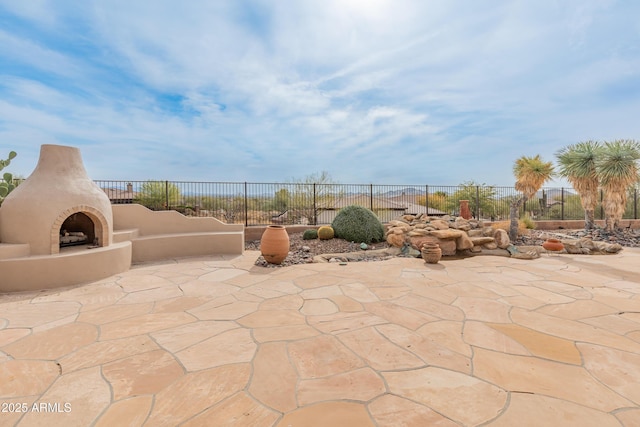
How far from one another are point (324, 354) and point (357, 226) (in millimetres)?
6335

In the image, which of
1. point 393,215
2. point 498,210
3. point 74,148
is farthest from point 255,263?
point 498,210

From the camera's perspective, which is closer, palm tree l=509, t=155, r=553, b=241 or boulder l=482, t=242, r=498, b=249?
boulder l=482, t=242, r=498, b=249

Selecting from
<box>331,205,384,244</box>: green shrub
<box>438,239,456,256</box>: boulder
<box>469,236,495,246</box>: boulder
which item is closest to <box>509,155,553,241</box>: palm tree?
<box>469,236,495,246</box>: boulder

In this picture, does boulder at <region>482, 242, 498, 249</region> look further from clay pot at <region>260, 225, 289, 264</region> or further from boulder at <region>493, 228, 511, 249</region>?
clay pot at <region>260, 225, 289, 264</region>

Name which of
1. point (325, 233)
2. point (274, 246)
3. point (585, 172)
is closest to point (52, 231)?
point (274, 246)

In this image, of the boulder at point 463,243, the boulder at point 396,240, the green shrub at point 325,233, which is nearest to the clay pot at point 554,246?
the boulder at point 463,243

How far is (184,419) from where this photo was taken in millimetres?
1549

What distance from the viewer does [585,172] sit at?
10320mm

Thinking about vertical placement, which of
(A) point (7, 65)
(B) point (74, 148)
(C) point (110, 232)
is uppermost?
(A) point (7, 65)

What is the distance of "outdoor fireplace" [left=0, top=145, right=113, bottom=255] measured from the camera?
4.30 m

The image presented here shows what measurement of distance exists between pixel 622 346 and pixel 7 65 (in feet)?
29.1

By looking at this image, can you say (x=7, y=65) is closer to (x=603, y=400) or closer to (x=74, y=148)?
(x=74, y=148)

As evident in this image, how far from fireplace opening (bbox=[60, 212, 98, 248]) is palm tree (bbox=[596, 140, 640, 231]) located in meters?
15.6

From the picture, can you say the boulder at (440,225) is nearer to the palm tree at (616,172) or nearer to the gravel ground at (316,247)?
the gravel ground at (316,247)
